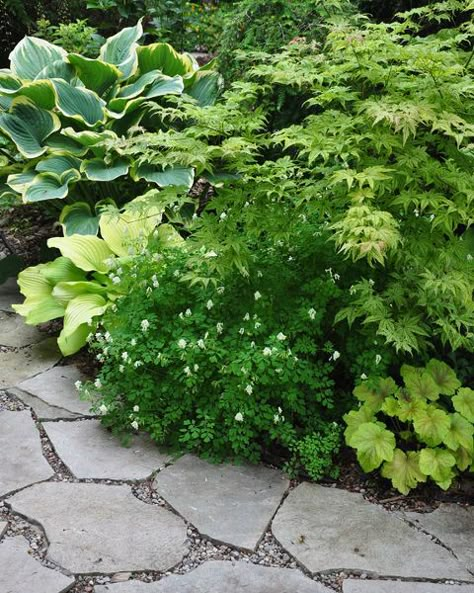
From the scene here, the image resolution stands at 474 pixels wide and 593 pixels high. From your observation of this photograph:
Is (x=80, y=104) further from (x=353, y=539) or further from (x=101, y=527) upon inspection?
(x=353, y=539)

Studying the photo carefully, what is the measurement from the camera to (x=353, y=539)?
7.88ft

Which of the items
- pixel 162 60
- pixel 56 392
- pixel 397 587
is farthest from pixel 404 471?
pixel 162 60

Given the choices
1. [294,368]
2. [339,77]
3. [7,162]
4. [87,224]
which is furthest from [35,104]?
[294,368]

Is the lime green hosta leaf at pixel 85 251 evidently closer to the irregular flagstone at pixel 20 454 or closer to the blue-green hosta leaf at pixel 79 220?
the blue-green hosta leaf at pixel 79 220

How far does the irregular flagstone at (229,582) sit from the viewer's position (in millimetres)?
2148

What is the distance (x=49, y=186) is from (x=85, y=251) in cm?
60

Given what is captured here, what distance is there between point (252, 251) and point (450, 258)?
0.94 m

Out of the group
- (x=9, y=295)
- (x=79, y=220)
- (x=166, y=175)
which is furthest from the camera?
(x=9, y=295)

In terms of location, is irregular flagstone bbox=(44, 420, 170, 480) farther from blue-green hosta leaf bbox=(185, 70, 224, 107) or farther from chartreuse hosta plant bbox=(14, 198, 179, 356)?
blue-green hosta leaf bbox=(185, 70, 224, 107)

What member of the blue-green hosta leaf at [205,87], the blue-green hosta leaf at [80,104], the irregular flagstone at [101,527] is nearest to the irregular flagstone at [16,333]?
the blue-green hosta leaf at [80,104]

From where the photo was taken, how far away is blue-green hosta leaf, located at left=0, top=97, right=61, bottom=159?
4.29m

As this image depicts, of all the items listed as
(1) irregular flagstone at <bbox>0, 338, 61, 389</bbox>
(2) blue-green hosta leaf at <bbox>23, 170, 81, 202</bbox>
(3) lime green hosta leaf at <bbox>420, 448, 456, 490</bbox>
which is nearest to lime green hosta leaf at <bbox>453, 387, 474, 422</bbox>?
(3) lime green hosta leaf at <bbox>420, 448, 456, 490</bbox>

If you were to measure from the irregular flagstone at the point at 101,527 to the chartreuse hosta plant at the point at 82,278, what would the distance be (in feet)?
3.20

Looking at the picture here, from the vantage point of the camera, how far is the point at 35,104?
434 cm
